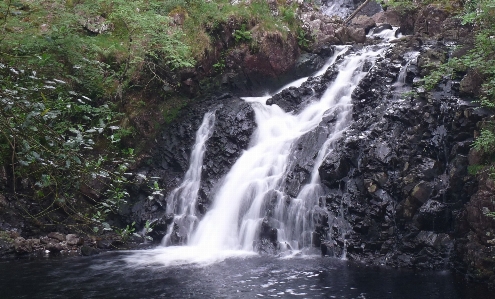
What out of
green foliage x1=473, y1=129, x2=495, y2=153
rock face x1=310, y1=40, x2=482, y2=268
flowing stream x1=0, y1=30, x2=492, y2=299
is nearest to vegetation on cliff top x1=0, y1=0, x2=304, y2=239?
flowing stream x1=0, y1=30, x2=492, y2=299

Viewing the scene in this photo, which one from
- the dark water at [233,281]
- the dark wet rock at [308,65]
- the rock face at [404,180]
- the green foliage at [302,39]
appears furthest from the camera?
the green foliage at [302,39]

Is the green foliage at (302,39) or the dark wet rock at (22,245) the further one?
the green foliage at (302,39)

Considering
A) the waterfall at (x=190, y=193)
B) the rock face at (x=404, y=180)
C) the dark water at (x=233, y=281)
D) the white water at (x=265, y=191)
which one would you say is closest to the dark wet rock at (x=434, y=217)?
the rock face at (x=404, y=180)

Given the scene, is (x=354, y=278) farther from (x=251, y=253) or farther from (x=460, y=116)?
(x=460, y=116)

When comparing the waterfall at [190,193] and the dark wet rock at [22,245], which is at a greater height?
the waterfall at [190,193]

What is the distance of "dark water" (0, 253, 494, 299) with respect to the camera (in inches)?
384

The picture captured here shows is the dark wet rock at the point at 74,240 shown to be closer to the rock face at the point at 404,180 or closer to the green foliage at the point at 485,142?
the rock face at the point at 404,180

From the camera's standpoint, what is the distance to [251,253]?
1324cm

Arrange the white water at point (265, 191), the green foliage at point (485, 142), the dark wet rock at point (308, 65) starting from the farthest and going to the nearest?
the dark wet rock at point (308, 65), the white water at point (265, 191), the green foliage at point (485, 142)

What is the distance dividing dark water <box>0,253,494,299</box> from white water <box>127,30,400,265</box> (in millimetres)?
1179

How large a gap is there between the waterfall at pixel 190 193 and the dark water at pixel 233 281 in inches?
115

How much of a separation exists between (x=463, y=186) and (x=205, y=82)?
1100 cm

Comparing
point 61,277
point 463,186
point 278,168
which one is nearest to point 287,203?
point 278,168

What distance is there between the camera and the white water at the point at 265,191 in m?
13.4
